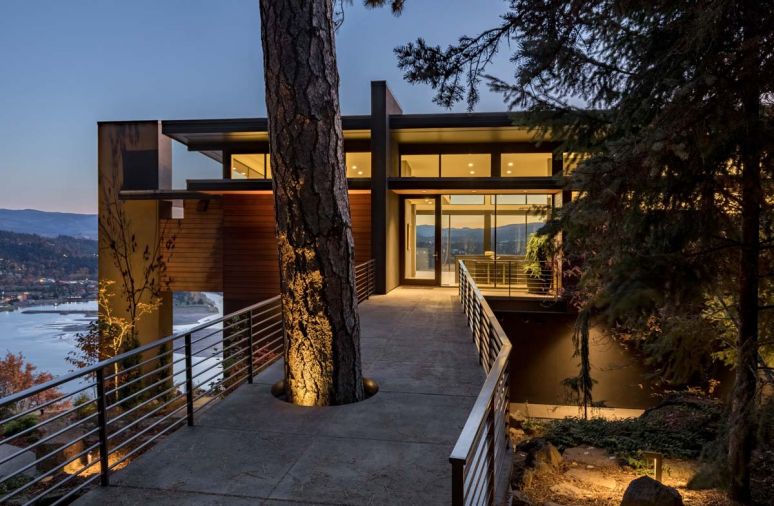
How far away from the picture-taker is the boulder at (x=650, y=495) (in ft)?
16.0

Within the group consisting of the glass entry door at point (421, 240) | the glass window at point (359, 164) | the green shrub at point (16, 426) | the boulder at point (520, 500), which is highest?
the glass window at point (359, 164)

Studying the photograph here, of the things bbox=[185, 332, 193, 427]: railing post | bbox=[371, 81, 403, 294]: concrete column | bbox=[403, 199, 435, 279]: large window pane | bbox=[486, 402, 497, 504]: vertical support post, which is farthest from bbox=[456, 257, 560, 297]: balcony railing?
bbox=[486, 402, 497, 504]: vertical support post

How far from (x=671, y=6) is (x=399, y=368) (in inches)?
187

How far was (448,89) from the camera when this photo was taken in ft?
18.3

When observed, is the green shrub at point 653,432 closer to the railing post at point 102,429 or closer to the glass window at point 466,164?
the railing post at point 102,429

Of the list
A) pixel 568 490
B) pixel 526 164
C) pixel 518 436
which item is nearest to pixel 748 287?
pixel 568 490

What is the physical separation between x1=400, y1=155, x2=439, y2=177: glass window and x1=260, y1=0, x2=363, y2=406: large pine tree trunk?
9901 millimetres

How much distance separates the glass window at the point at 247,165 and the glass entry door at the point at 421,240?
467cm

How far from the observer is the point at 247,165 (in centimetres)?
1509


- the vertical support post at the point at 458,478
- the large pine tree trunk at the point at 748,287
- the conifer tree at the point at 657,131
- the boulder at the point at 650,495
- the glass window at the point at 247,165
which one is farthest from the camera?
the glass window at the point at 247,165

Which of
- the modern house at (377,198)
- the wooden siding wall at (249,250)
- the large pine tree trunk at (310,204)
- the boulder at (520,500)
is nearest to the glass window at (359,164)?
the modern house at (377,198)

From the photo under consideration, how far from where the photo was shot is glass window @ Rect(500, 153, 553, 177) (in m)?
14.5

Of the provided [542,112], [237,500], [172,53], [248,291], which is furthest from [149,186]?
[172,53]

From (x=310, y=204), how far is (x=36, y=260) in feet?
123
